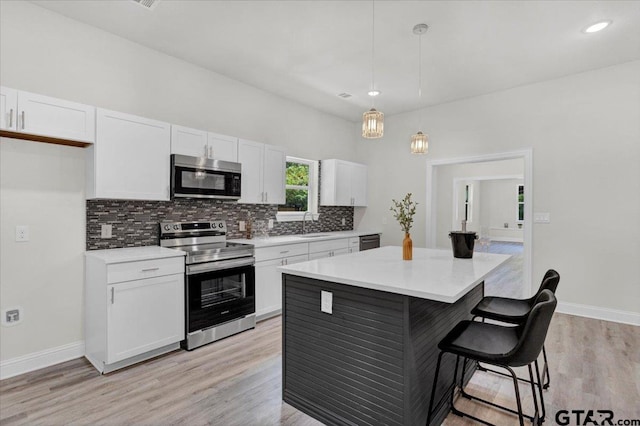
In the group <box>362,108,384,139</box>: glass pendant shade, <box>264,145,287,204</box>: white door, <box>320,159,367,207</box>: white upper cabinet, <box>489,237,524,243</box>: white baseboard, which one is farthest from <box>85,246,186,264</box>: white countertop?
<box>489,237,524,243</box>: white baseboard

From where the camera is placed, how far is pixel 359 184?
6.03m

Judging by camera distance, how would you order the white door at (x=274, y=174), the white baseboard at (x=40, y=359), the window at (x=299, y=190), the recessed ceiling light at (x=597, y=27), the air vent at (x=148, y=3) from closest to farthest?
the white baseboard at (x=40, y=359) → the air vent at (x=148, y=3) → the recessed ceiling light at (x=597, y=27) → the white door at (x=274, y=174) → the window at (x=299, y=190)

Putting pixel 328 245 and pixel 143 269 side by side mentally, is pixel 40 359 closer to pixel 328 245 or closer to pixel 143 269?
pixel 143 269

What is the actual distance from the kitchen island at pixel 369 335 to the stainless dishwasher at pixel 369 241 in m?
3.05

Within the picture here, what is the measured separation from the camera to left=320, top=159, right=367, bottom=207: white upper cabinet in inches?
215

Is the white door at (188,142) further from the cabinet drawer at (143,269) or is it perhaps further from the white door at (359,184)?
the white door at (359,184)

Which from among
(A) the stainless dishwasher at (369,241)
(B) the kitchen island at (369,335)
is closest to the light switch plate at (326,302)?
(B) the kitchen island at (369,335)

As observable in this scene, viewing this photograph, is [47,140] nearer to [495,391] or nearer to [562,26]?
[495,391]

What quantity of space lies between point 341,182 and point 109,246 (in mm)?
3473

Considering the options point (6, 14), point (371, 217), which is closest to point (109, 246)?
point (6, 14)

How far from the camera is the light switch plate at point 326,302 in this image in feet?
6.64

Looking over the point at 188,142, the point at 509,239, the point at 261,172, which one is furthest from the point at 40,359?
the point at 509,239

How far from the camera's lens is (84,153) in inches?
120

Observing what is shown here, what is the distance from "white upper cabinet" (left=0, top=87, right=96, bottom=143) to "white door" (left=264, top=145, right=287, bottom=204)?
6.35 feet
